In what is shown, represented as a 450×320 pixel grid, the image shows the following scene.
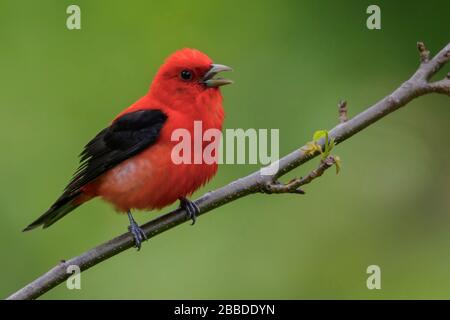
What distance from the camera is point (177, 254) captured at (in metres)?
6.95

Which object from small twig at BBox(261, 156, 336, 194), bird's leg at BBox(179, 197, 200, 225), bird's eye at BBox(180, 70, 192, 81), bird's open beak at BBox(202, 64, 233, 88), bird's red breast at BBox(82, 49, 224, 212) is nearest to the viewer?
small twig at BBox(261, 156, 336, 194)

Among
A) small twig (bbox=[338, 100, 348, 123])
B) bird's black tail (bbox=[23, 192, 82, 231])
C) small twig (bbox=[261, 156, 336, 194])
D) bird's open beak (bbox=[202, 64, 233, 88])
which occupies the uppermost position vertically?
bird's open beak (bbox=[202, 64, 233, 88])

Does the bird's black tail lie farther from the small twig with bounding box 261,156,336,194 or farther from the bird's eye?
the small twig with bounding box 261,156,336,194

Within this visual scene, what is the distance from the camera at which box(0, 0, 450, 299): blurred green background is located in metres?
6.80

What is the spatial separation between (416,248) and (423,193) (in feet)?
2.61

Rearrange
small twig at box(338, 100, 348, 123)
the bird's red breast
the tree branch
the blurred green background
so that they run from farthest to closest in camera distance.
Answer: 1. the blurred green background
2. the bird's red breast
3. small twig at box(338, 100, 348, 123)
4. the tree branch

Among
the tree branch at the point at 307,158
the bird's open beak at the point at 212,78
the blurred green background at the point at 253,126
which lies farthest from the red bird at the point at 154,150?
the blurred green background at the point at 253,126

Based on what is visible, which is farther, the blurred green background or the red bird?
the blurred green background

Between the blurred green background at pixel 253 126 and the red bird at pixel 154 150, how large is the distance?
131cm

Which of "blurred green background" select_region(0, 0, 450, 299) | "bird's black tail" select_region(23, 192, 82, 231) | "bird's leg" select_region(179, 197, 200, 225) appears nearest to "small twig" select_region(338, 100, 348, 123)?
"bird's leg" select_region(179, 197, 200, 225)

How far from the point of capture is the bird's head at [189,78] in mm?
5418

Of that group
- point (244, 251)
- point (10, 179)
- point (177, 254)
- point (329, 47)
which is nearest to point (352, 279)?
point (244, 251)

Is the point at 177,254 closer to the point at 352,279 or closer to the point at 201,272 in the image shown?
the point at 201,272

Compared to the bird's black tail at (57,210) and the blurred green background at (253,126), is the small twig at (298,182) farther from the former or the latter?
the blurred green background at (253,126)
